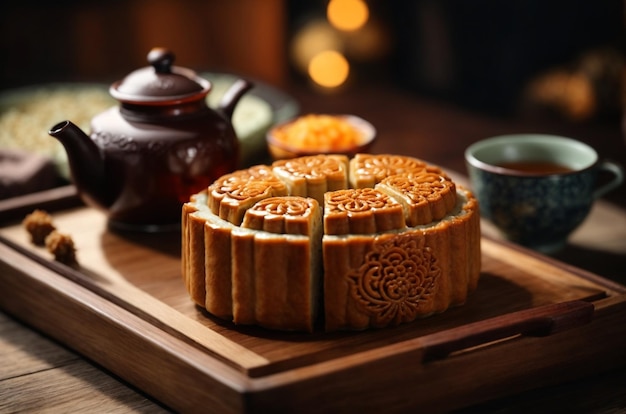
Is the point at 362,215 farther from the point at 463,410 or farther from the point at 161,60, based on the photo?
the point at 161,60

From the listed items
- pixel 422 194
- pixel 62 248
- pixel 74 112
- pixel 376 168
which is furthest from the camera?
pixel 74 112

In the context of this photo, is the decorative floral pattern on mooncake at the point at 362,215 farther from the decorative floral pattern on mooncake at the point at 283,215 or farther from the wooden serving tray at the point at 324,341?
the wooden serving tray at the point at 324,341

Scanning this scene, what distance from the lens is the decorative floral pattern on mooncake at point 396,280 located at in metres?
1.39

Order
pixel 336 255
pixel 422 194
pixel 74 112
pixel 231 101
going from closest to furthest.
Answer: pixel 336 255 → pixel 422 194 → pixel 231 101 → pixel 74 112

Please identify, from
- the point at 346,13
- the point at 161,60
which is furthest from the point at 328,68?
the point at 161,60

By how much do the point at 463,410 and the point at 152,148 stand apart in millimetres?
790

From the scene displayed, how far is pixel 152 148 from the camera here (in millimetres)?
1783

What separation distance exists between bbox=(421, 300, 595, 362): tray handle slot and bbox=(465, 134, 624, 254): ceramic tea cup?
1.28ft

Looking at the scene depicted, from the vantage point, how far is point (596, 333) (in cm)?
148

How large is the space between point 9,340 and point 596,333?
3.36ft

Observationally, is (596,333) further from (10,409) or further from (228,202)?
(10,409)

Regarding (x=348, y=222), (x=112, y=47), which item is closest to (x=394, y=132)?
(x=112, y=47)

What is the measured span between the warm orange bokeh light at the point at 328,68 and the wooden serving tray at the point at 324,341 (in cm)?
226

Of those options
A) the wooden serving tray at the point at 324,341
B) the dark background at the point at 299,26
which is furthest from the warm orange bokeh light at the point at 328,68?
the wooden serving tray at the point at 324,341
